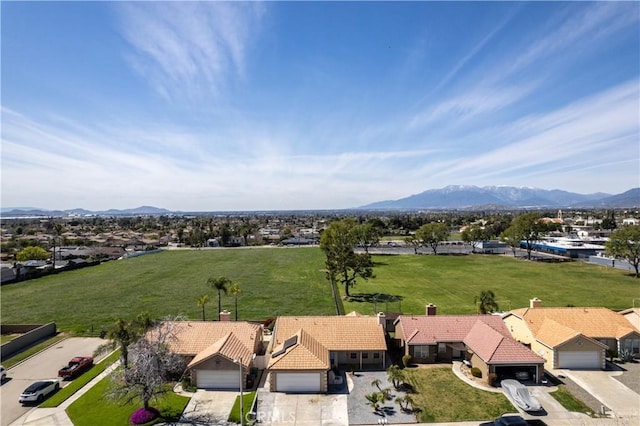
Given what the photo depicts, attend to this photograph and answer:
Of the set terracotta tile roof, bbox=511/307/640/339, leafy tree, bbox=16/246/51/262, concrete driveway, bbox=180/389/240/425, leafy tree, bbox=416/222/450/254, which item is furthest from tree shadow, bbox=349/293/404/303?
leafy tree, bbox=16/246/51/262

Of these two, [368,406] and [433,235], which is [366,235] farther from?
[368,406]

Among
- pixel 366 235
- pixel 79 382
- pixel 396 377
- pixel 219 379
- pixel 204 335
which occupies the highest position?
pixel 366 235

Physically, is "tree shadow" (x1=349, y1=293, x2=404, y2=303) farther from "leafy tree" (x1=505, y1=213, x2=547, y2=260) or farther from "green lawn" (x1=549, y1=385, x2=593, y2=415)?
"leafy tree" (x1=505, y1=213, x2=547, y2=260)

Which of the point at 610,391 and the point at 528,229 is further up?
the point at 528,229

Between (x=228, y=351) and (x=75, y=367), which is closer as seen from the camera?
(x=228, y=351)

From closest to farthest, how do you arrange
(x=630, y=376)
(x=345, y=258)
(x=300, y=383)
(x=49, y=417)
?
(x=49, y=417) < (x=300, y=383) < (x=630, y=376) < (x=345, y=258)

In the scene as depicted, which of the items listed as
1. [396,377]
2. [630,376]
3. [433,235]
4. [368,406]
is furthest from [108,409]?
[433,235]

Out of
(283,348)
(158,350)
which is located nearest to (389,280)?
(283,348)

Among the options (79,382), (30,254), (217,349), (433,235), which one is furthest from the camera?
(433,235)
